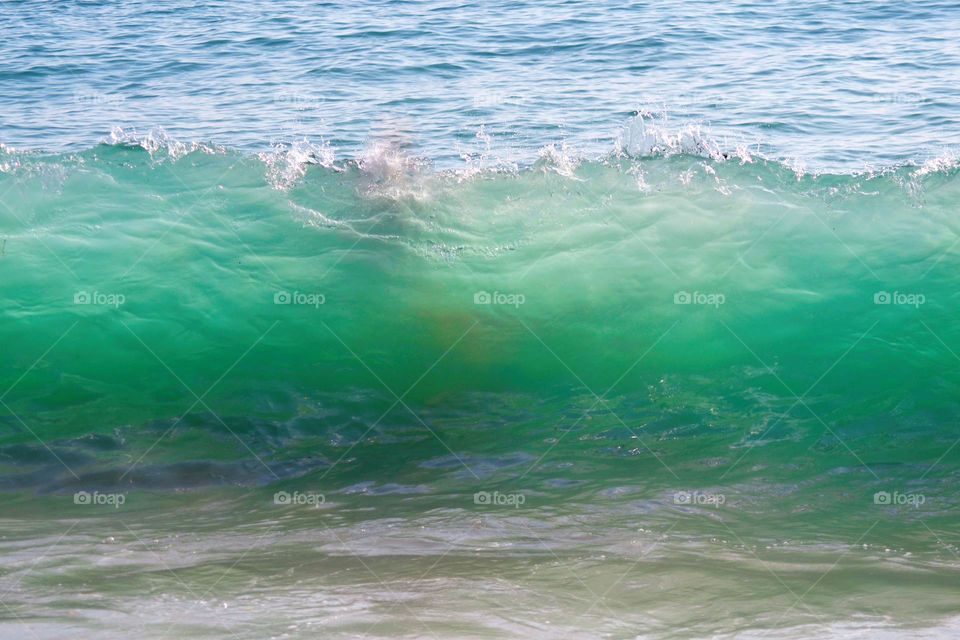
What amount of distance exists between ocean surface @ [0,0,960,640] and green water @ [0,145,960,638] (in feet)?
0.13

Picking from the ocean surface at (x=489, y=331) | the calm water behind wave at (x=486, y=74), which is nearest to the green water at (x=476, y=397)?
the ocean surface at (x=489, y=331)

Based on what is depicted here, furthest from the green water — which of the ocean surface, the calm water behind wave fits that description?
the calm water behind wave

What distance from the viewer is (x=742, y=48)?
46.0ft

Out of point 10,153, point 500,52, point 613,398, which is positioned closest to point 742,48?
point 500,52

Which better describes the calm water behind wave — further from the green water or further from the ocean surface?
the green water

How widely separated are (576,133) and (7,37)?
10.4 meters

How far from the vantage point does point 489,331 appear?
984 cm

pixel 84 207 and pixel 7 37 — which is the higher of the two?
pixel 7 37

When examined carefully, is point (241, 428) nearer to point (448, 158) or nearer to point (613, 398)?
point (613, 398)

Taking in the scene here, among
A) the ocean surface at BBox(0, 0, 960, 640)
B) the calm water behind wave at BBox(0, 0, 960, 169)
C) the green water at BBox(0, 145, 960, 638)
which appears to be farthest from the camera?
the calm water behind wave at BBox(0, 0, 960, 169)

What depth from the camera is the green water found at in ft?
17.3

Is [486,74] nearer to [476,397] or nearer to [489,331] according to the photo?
[489,331]

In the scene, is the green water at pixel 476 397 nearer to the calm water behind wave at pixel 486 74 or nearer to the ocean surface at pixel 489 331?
the ocean surface at pixel 489 331

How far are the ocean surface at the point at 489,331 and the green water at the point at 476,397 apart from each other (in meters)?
0.04
